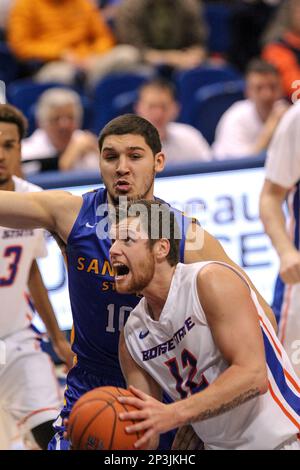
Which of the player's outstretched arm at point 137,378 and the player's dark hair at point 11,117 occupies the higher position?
the player's dark hair at point 11,117

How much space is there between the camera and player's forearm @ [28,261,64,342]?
193 inches

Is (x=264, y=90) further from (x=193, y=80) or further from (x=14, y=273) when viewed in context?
(x=14, y=273)

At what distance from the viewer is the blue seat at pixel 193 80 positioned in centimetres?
884

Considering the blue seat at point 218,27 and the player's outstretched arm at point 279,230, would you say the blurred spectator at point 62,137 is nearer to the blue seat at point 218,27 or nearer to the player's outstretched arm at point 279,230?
the player's outstretched arm at point 279,230

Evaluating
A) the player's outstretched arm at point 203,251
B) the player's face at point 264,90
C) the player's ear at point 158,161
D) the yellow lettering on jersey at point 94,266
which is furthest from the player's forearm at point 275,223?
the player's face at point 264,90

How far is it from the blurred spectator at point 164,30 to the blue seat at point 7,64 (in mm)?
1030

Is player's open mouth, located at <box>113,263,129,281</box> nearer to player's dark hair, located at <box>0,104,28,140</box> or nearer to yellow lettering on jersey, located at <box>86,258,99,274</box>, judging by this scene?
yellow lettering on jersey, located at <box>86,258,99,274</box>

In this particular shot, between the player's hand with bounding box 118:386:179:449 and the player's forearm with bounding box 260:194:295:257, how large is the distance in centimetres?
164

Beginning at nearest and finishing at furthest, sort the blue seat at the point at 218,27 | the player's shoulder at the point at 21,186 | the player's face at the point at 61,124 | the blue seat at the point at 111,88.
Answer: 1. the player's shoulder at the point at 21,186
2. the player's face at the point at 61,124
3. the blue seat at the point at 111,88
4. the blue seat at the point at 218,27

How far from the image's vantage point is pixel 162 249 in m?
3.46

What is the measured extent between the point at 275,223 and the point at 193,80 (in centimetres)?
427

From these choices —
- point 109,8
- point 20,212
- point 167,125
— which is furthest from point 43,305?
point 109,8

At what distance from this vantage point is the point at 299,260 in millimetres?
4465

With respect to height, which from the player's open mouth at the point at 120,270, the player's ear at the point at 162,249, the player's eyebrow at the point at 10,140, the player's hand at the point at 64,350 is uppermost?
the player's eyebrow at the point at 10,140
